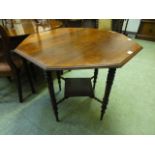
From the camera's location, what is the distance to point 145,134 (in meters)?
1.42

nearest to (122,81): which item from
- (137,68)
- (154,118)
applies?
(137,68)

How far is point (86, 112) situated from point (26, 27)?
1.41 meters

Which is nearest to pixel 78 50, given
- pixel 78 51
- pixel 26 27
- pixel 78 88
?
pixel 78 51

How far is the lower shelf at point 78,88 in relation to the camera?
155cm

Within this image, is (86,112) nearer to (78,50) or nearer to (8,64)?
(78,50)

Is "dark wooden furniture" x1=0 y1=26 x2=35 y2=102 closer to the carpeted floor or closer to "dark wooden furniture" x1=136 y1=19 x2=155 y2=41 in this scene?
the carpeted floor

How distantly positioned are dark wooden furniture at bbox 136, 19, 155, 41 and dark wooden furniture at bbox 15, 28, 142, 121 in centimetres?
237

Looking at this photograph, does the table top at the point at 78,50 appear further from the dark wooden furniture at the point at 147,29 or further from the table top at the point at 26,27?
the dark wooden furniture at the point at 147,29

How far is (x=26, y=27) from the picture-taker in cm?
200

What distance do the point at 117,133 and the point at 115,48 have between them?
839 millimetres

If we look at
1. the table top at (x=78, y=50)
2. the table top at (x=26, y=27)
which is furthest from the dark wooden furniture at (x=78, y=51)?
the table top at (x=26, y=27)

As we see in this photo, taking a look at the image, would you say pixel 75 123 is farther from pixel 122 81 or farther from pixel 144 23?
pixel 144 23

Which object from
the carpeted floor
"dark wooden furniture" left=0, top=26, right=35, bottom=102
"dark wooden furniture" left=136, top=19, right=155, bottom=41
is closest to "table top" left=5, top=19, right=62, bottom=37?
"dark wooden furniture" left=0, top=26, right=35, bottom=102

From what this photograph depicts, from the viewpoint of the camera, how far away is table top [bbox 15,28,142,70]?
3.27 ft
